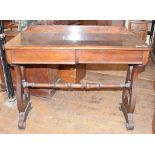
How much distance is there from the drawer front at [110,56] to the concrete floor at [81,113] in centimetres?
71

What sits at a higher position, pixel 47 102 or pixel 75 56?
pixel 75 56

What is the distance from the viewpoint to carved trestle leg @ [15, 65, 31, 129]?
1.97 metres

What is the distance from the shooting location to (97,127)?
6.81 ft

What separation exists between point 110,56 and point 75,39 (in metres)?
0.40

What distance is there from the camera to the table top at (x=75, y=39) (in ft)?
5.56

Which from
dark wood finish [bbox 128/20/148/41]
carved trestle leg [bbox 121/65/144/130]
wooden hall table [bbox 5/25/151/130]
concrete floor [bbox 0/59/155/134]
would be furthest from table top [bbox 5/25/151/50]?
dark wood finish [bbox 128/20/148/41]

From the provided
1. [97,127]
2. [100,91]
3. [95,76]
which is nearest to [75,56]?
[97,127]

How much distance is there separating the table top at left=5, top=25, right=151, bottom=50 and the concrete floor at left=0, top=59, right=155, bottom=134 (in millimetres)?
823

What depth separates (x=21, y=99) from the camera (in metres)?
2.02

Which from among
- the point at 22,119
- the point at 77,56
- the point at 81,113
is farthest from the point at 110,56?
the point at 22,119

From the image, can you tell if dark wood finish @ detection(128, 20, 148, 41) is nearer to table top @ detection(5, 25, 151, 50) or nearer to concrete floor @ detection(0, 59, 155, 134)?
concrete floor @ detection(0, 59, 155, 134)
